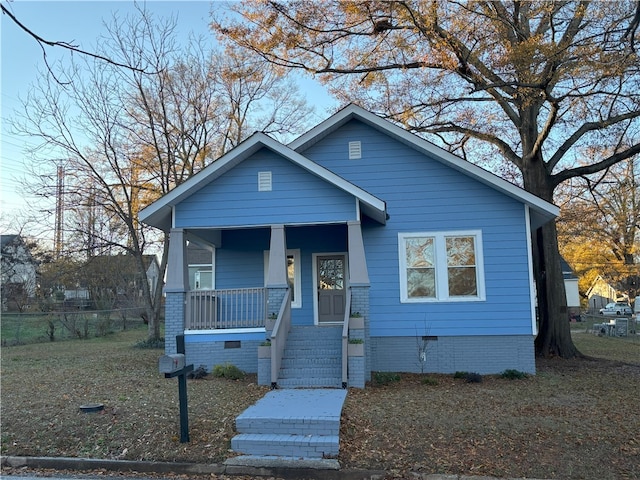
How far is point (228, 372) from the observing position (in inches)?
416

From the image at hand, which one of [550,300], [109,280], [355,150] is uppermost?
[355,150]

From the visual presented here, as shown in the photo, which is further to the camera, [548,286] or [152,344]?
[152,344]

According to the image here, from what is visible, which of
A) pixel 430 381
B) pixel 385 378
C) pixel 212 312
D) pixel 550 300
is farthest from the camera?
pixel 550 300

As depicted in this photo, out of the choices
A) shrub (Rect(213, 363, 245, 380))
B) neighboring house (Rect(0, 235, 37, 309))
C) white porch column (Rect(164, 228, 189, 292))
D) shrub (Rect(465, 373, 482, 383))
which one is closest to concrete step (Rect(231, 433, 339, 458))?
shrub (Rect(213, 363, 245, 380))

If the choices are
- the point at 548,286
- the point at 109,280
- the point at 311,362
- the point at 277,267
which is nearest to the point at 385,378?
the point at 311,362

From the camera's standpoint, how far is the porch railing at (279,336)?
31.0ft

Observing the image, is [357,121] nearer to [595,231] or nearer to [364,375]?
[364,375]

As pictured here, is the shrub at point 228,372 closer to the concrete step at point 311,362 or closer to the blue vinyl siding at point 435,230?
the concrete step at point 311,362

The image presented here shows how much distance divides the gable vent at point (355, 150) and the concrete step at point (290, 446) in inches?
310

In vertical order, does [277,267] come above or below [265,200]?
below

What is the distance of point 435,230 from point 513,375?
11.9 feet

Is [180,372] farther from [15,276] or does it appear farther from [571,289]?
[571,289]

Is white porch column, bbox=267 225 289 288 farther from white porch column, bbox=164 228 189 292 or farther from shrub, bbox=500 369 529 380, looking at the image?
shrub, bbox=500 369 529 380

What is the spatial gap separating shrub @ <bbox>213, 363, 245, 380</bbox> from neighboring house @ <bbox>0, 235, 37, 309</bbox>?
56.5ft
